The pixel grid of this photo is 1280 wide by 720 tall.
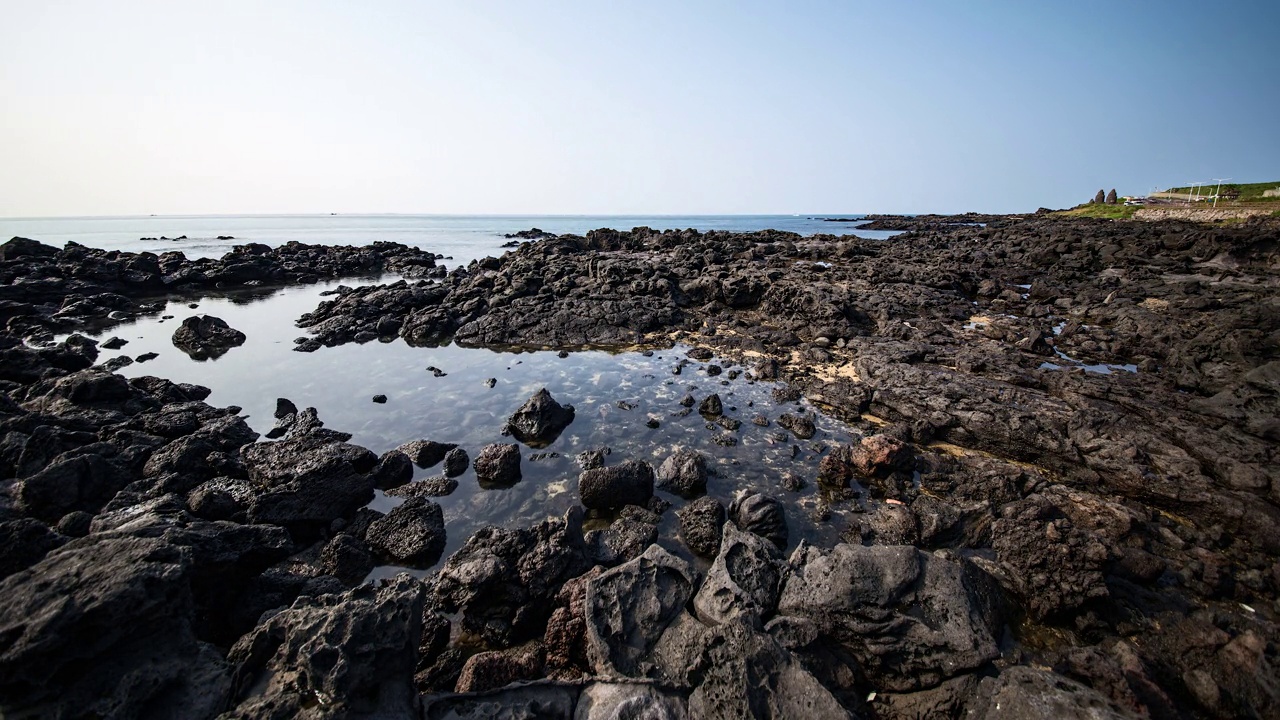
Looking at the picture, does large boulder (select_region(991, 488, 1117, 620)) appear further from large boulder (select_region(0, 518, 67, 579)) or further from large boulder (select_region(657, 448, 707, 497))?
large boulder (select_region(0, 518, 67, 579))

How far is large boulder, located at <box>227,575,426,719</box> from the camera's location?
3855 mm

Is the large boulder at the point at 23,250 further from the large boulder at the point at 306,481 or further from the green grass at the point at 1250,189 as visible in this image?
the green grass at the point at 1250,189

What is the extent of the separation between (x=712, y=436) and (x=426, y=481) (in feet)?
20.2

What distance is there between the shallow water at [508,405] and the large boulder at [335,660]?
2.77 metres

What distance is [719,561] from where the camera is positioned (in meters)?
5.95

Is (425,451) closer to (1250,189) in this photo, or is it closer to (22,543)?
(22,543)

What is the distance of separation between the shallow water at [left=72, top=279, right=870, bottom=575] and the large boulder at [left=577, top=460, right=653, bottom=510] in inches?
20.3

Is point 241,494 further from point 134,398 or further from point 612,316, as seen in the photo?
point 612,316

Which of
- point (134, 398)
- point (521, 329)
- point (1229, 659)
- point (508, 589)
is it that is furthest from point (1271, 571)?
point (134, 398)

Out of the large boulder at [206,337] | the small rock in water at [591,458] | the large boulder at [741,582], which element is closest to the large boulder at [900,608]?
the large boulder at [741,582]

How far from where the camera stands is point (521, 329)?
20.0 metres

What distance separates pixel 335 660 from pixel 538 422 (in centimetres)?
697

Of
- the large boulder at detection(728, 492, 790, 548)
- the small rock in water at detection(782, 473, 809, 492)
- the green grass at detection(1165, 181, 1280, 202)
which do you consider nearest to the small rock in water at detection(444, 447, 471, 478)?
the large boulder at detection(728, 492, 790, 548)

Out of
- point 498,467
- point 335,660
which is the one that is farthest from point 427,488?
point 335,660
